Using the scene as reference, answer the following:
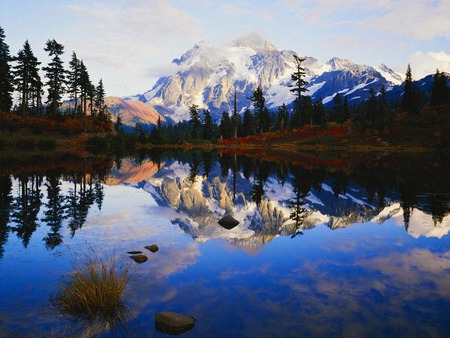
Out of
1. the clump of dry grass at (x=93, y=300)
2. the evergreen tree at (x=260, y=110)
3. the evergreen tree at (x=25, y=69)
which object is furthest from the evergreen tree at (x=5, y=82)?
the clump of dry grass at (x=93, y=300)

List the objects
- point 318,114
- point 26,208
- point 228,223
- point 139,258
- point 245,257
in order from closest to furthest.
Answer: point 139,258
point 245,257
point 228,223
point 26,208
point 318,114

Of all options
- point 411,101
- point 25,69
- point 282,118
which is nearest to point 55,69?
point 25,69

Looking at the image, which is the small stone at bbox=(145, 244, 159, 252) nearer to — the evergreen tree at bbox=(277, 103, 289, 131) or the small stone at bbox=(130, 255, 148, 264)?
the small stone at bbox=(130, 255, 148, 264)

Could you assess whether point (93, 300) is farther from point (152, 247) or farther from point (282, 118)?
point (282, 118)

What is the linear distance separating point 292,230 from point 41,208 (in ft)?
40.5

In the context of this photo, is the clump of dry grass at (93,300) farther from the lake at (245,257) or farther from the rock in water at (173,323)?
the rock in water at (173,323)

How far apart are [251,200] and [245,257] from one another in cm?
1064

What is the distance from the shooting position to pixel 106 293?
715 cm

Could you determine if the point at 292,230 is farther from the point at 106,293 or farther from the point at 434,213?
the point at 106,293

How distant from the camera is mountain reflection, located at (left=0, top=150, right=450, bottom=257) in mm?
14117

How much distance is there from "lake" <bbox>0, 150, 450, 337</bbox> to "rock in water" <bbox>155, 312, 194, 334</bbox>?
0.49ft

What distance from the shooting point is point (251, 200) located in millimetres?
21391

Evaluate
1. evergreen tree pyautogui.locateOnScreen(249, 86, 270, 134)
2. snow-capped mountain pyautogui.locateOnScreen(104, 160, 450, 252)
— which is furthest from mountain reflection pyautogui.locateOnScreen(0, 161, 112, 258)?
evergreen tree pyautogui.locateOnScreen(249, 86, 270, 134)

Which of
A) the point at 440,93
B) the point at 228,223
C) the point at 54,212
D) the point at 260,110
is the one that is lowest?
the point at 228,223
